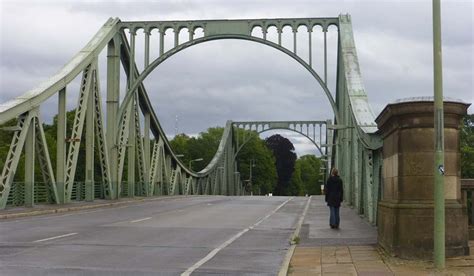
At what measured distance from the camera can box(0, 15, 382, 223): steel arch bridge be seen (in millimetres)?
26031

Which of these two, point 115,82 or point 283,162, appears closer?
point 115,82

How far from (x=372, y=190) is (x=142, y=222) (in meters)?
7.24

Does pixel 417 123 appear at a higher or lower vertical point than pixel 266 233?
higher

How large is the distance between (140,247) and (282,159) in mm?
129077

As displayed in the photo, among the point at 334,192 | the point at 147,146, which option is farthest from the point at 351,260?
the point at 147,146

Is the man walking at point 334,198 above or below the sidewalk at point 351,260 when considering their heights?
above

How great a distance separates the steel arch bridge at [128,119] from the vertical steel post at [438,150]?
6981 mm

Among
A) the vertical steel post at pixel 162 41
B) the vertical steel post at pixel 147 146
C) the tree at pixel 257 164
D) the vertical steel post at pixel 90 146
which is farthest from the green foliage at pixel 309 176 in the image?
the vertical steel post at pixel 90 146

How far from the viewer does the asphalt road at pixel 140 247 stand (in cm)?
1118

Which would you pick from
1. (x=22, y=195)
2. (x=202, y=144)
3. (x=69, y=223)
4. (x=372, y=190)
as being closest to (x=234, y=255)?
(x=372, y=190)

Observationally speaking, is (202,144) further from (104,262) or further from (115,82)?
(104,262)

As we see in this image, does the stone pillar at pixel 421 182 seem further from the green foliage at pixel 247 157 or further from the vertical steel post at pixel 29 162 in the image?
the green foliage at pixel 247 157

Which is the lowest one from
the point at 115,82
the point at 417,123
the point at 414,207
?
the point at 414,207

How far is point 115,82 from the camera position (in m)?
41.2
